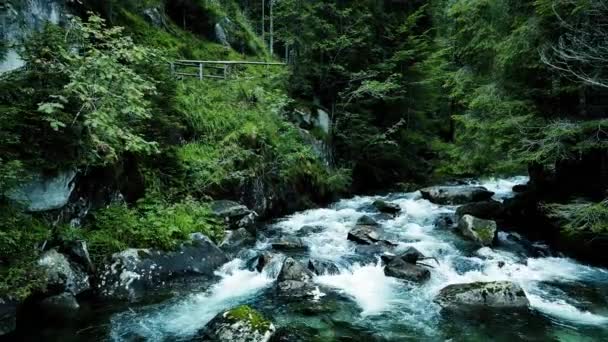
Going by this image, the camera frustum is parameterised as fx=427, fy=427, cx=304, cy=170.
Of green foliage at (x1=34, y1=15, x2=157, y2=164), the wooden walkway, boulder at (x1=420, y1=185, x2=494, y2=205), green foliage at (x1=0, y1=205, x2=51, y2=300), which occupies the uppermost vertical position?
the wooden walkway

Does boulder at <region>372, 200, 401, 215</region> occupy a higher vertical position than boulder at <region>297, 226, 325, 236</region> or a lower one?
higher

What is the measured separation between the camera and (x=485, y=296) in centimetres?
879

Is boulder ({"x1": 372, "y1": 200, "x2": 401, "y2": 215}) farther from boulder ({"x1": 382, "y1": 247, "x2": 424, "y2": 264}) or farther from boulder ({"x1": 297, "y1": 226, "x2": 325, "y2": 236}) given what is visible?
boulder ({"x1": 382, "y1": 247, "x2": 424, "y2": 264})

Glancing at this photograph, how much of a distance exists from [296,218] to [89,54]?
30.9 ft

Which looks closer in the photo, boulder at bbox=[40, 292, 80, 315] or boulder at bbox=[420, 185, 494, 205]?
boulder at bbox=[40, 292, 80, 315]

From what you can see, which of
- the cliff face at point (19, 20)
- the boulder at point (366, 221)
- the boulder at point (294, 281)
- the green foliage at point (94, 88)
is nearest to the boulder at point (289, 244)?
the boulder at point (294, 281)

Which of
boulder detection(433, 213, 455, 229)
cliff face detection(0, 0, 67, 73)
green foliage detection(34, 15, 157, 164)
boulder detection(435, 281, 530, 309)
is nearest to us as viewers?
green foliage detection(34, 15, 157, 164)

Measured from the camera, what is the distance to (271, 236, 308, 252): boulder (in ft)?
40.2

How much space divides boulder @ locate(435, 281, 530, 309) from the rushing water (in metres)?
0.24

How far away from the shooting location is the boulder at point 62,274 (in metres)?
8.06

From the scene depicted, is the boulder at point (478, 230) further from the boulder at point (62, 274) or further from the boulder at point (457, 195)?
the boulder at point (62, 274)

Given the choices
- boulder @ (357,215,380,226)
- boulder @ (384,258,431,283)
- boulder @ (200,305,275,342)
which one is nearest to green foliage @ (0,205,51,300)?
boulder @ (200,305,275,342)

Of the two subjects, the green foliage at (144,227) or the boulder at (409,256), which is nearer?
the green foliage at (144,227)

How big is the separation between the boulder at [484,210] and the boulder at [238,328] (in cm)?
1036
